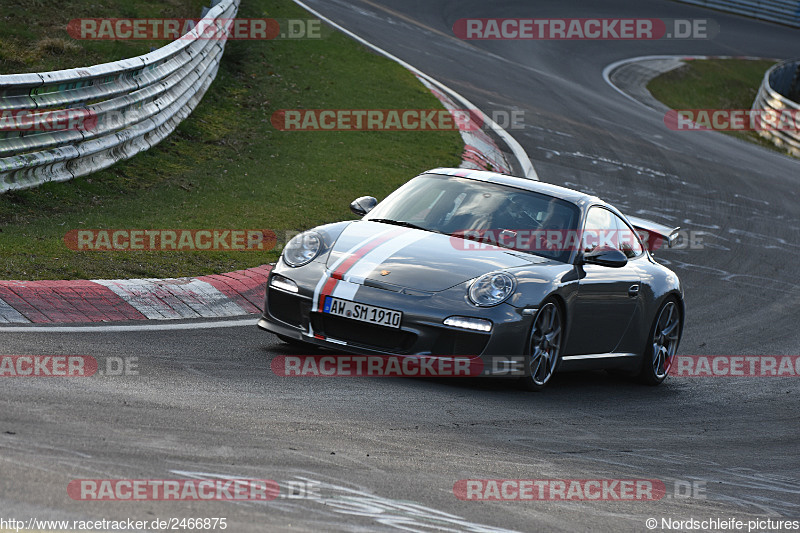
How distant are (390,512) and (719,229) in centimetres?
1245

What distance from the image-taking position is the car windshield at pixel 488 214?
803cm

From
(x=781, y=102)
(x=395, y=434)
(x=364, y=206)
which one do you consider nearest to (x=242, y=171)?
(x=364, y=206)

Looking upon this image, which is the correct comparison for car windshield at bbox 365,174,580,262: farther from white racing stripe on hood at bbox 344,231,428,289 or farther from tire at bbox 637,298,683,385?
tire at bbox 637,298,683,385

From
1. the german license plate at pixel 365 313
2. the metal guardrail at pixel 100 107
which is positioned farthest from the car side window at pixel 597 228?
the metal guardrail at pixel 100 107

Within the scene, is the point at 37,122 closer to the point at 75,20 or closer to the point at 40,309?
the point at 40,309

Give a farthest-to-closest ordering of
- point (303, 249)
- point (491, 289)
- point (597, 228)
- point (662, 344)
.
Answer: point (662, 344), point (597, 228), point (303, 249), point (491, 289)

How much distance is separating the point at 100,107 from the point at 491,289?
19.3ft

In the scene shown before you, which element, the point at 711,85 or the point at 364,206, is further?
the point at 711,85

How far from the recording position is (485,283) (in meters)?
7.23

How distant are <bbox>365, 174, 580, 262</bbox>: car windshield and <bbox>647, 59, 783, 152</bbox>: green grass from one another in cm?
2064

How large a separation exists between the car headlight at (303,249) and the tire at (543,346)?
59.2 inches

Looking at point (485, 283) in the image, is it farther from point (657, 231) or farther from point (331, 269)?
point (657, 231)

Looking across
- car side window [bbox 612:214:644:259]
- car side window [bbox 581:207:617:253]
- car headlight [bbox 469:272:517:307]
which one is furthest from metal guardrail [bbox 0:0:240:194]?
car side window [bbox 612:214:644:259]

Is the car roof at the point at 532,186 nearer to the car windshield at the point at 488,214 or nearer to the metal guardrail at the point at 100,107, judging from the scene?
the car windshield at the point at 488,214
